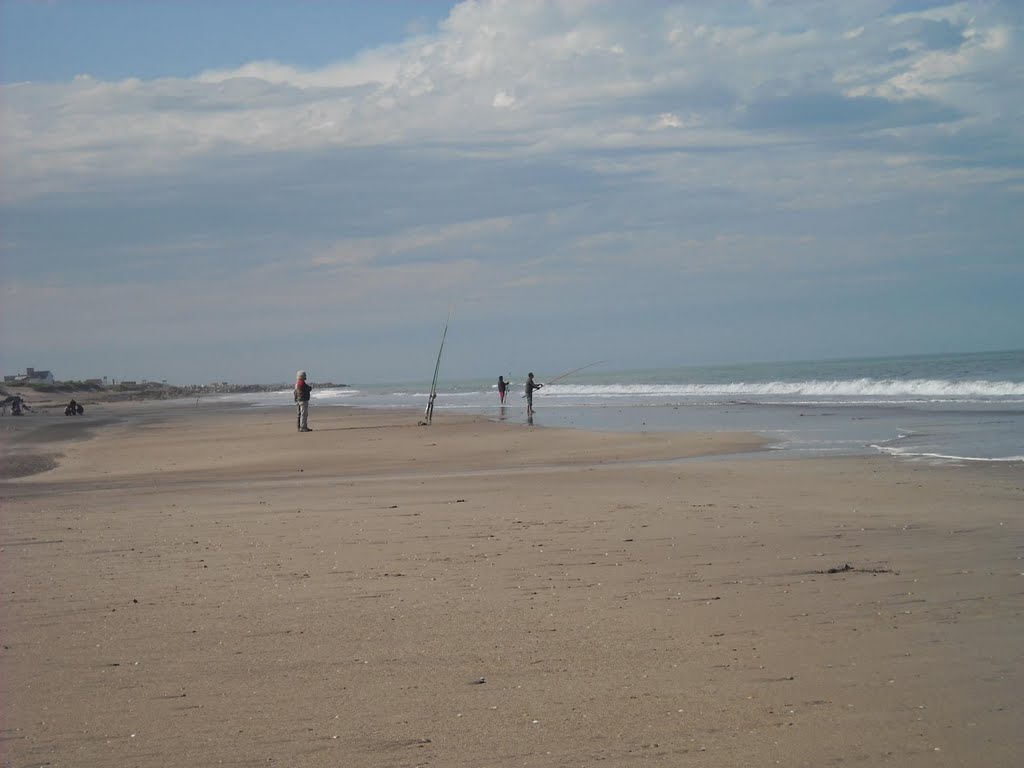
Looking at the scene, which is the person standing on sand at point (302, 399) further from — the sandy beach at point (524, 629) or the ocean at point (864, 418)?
the sandy beach at point (524, 629)

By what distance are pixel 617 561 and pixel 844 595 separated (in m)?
1.93

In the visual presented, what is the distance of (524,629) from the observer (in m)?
5.91

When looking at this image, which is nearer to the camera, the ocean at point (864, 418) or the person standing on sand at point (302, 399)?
the ocean at point (864, 418)

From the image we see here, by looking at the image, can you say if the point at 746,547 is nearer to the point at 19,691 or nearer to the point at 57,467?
the point at 19,691

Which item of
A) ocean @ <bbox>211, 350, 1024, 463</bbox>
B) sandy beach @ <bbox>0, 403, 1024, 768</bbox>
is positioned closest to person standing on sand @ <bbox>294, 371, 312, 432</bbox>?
ocean @ <bbox>211, 350, 1024, 463</bbox>

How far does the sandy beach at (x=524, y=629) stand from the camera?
4285 millimetres

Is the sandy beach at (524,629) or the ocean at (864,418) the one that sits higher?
the ocean at (864,418)

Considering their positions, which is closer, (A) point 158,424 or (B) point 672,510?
(B) point 672,510

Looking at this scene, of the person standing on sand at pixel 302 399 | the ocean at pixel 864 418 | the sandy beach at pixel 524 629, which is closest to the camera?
the sandy beach at pixel 524 629

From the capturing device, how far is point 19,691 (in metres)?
4.88

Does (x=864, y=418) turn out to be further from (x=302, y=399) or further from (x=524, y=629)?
(x=524, y=629)

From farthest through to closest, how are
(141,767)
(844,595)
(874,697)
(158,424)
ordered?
1. (158,424)
2. (844,595)
3. (874,697)
4. (141,767)

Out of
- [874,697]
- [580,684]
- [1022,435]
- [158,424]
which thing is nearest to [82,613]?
[580,684]

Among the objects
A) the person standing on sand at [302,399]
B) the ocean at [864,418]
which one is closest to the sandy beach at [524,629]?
the ocean at [864,418]
